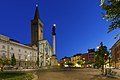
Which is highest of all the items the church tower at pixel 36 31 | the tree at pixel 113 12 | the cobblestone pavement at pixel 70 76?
the church tower at pixel 36 31

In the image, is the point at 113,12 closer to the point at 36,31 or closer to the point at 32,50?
the point at 32,50

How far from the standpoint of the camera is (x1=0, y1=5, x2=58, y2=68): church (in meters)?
112

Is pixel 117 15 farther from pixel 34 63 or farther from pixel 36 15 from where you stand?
pixel 36 15

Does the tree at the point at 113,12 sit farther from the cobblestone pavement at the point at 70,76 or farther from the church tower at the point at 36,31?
the church tower at the point at 36,31

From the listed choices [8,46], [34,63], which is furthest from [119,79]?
[34,63]

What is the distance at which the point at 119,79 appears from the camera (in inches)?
1387

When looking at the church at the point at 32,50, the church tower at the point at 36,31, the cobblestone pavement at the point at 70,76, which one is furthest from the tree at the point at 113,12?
the church tower at the point at 36,31

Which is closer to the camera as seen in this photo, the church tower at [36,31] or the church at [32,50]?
the church at [32,50]

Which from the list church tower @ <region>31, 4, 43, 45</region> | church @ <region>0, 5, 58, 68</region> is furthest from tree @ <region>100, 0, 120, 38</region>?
church tower @ <region>31, 4, 43, 45</region>

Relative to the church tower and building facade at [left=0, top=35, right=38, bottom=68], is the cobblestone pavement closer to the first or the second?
building facade at [left=0, top=35, right=38, bottom=68]

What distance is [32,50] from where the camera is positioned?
503 ft

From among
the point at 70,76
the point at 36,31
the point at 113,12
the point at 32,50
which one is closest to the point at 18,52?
the point at 32,50

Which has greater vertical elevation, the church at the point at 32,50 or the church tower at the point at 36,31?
the church tower at the point at 36,31

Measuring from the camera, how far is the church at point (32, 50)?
4414 inches
